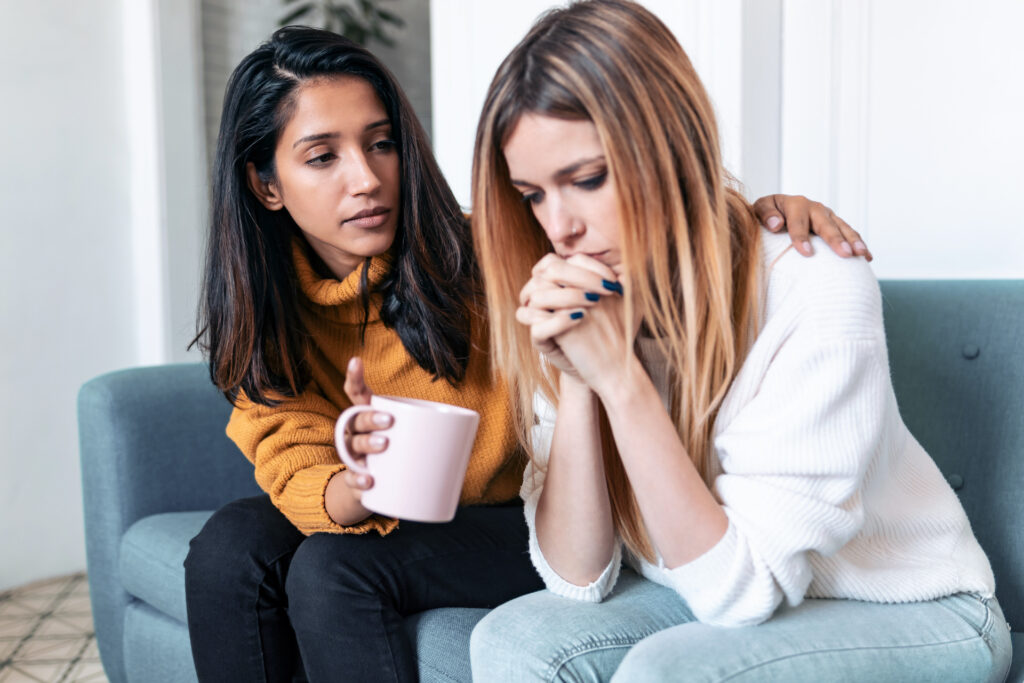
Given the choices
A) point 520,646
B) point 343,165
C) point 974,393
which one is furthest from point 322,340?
point 974,393

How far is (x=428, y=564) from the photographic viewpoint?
3.44ft

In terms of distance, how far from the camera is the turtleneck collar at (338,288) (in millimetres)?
1175

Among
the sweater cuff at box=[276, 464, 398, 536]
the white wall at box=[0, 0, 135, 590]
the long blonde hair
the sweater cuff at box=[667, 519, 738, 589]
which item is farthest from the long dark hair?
the white wall at box=[0, 0, 135, 590]

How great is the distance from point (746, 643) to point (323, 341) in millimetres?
696

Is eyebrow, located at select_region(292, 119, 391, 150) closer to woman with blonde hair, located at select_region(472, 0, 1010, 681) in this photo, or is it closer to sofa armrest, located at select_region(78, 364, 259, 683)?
woman with blonde hair, located at select_region(472, 0, 1010, 681)

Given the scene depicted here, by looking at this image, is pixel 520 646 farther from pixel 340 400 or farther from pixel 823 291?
pixel 340 400

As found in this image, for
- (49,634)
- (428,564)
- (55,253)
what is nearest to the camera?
(428,564)

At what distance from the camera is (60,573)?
2.66 m

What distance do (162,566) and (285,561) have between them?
0.37 m

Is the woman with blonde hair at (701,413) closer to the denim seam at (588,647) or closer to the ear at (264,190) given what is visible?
the denim seam at (588,647)

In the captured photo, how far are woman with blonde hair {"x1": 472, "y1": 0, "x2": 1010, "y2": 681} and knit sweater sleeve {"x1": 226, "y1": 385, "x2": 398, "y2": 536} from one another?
266 mm

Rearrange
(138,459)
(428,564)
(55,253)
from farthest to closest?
(55,253) → (138,459) → (428,564)

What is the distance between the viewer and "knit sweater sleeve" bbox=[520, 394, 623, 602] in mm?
934

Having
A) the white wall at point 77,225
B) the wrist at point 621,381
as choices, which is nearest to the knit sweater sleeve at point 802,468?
the wrist at point 621,381
